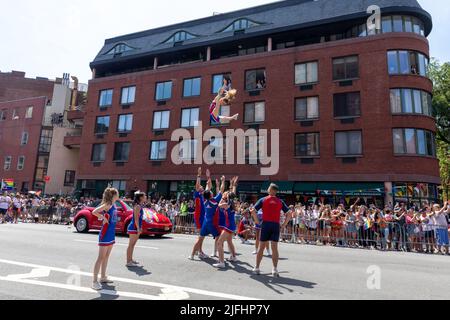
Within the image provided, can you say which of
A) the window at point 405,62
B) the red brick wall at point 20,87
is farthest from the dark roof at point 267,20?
the red brick wall at point 20,87

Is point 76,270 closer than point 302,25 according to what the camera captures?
Yes

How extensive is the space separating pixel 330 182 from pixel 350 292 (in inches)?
787

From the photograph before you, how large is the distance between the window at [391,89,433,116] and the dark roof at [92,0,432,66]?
626 centimetres

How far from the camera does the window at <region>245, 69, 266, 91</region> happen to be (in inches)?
1140

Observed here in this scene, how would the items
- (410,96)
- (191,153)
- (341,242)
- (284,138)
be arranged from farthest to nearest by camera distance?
(191,153)
(284,138)
(410,96)
(341,242)

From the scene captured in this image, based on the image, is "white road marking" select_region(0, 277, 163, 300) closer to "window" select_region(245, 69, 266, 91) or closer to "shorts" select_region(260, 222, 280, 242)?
"shorts" select_region(260, 222, 280, 242)

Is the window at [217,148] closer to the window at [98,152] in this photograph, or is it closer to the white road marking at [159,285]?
the window at [98,152]

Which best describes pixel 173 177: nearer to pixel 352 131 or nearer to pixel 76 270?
pixel 352 131

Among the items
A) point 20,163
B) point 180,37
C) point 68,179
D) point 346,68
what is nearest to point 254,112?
point 346,68

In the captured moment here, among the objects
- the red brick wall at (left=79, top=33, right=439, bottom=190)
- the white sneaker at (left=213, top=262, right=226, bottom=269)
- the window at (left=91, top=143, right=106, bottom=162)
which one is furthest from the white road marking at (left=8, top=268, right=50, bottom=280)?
the window at (left=91, top=143, right=106, bottom=162)

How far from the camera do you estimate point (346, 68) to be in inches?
1016

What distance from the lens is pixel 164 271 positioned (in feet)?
22.6

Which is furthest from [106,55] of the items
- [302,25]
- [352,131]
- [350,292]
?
[350,292]

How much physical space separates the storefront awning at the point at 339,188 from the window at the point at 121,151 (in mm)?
18111
